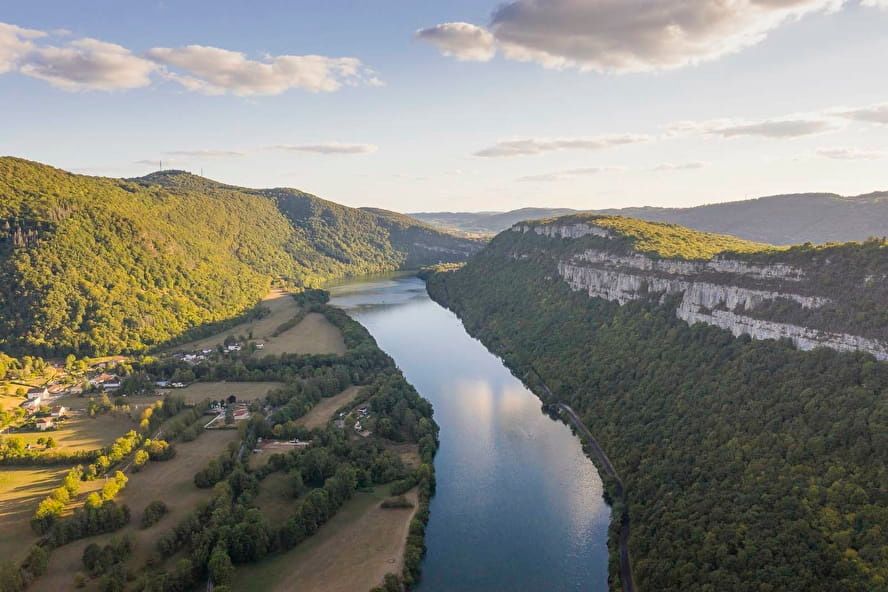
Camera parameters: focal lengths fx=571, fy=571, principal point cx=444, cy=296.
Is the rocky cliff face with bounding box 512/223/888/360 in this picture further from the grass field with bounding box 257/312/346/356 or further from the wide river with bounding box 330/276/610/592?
the grass field with bounding box 257/312/346/356

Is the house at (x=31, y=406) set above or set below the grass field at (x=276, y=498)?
above

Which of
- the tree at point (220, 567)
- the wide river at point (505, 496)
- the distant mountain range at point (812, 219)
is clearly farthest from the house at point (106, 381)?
the distant mountain range at point (812, 219)

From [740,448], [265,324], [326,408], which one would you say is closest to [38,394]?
[326,408]

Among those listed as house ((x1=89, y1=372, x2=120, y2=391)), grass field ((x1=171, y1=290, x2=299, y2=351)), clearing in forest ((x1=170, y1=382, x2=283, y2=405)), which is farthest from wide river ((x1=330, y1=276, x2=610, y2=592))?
house ((x1=89, y1=372, x2=120, y2=391))

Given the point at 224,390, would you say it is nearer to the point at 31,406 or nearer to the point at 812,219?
the point at 31,406

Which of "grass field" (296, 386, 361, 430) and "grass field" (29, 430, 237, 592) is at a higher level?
"grass field" (296, 386, 361, 430)

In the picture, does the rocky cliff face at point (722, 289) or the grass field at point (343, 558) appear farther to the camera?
the rocky cliff face at point (722, 289)

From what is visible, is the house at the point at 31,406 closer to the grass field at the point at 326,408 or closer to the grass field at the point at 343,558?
the grass field at the point at 326,408
